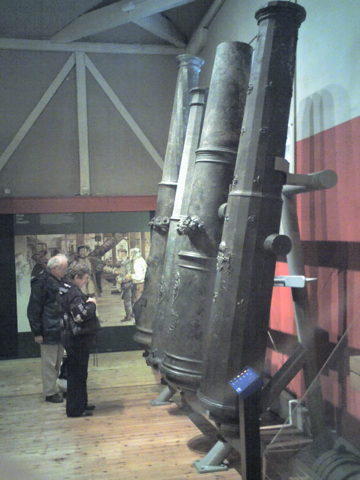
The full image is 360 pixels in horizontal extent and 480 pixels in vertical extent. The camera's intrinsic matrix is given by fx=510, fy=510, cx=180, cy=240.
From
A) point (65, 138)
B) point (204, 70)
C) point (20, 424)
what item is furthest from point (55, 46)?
point (20, 424)

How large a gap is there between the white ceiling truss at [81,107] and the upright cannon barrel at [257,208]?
194 inches

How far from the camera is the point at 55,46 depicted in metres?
7.80

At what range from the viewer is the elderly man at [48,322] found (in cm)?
550

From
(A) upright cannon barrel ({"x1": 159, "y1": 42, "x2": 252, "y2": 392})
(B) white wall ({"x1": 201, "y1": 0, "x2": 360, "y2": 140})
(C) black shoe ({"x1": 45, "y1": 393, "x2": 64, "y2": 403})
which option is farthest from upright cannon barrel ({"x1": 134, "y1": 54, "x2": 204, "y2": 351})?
(B) white wall ({"x1": 201, "y1": 0, "x2": 360, "y2": 140})

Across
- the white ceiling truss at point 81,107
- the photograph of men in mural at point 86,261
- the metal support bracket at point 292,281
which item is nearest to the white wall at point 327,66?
the metal support bracket at point 292,281

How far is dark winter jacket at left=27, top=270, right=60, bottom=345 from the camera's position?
5.51 meters

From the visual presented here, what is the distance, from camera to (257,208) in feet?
10.7

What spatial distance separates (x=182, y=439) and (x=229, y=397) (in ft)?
4.30

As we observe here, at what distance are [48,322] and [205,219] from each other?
2453mm

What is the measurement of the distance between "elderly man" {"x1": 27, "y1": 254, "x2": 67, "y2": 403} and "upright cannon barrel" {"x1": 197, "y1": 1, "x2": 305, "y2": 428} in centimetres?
269

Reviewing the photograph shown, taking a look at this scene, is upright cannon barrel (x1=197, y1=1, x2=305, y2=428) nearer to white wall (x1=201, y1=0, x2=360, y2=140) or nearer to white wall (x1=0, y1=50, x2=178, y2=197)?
white wall (x1=201, y1=0, x2=360, y2=140)

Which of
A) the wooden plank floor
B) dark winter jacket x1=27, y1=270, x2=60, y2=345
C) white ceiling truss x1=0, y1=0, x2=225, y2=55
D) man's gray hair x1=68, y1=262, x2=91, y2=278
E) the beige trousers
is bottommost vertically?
the wooden plank floor

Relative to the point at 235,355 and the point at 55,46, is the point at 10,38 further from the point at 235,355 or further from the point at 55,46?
the point at 235,355

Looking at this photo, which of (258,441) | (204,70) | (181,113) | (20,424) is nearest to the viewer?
(258,441)
